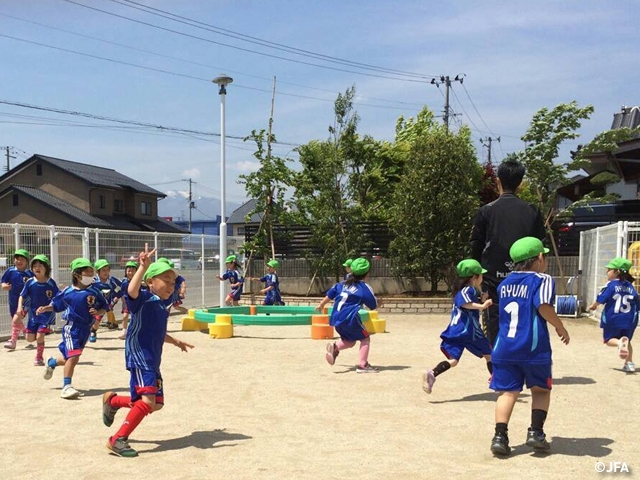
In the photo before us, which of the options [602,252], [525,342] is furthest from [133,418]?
[602,252]

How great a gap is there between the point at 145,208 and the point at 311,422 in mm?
42056

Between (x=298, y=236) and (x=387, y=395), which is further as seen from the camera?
(x=298, y=236)

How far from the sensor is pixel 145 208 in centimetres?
4516

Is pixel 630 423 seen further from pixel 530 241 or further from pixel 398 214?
pixel 398 214

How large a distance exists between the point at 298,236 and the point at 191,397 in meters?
12.3

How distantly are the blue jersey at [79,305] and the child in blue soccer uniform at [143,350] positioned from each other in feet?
7.14

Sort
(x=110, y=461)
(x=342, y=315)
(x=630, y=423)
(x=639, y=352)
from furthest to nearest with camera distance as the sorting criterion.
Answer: (x=639, y=352), (x=342, y=315), (x=630, y=423), (x=110, y=461)

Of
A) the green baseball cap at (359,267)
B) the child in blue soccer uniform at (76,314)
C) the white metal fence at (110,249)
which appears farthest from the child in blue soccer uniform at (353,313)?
the white metal fence at (110,249)

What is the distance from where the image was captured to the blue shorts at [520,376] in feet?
14.3

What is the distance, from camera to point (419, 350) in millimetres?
10000

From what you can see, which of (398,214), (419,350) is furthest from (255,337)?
(398,214)

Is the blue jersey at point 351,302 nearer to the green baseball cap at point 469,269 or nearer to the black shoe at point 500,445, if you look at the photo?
the green baseball cap at point 469,269

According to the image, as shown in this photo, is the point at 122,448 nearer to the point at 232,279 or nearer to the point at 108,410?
the point at 108,410

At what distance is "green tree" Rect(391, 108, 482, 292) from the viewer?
15.9 m
